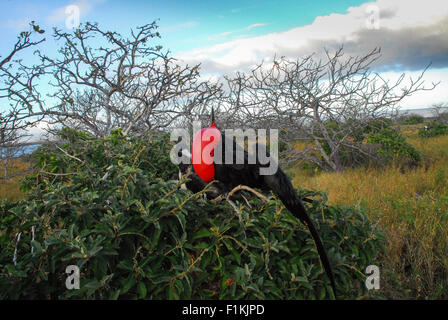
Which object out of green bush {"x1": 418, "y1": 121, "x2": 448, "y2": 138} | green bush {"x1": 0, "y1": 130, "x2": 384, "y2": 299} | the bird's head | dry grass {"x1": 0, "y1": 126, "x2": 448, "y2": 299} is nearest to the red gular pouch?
the bird's head

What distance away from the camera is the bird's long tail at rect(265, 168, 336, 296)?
122cm

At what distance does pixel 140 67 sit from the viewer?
12.2 ft

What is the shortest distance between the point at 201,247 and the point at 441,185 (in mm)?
4754

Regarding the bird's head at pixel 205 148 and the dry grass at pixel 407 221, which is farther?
the dry grass at pixel 407 221

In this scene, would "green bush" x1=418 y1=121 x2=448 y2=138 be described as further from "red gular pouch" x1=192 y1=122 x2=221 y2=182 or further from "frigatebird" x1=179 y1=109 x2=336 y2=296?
"red gular pouch" x1=192 y1=122 x2=221 y2=182

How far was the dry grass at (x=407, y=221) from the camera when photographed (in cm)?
210

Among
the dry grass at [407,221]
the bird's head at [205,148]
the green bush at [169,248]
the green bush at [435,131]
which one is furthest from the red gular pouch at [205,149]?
the green bush at [435,131]

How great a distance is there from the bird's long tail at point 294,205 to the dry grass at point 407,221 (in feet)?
1.57

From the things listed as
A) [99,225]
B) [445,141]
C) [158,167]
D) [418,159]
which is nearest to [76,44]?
[158,167]

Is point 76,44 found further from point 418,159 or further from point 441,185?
point 418,159

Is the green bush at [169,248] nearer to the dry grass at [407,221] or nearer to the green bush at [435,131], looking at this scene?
the dry grass at [407,221]

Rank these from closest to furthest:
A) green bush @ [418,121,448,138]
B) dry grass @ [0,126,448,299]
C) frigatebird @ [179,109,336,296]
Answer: frigatebird @ [179,109,336,296]
dry grass @ [0,126,448,299]
green bush @ [418,121,448,138]

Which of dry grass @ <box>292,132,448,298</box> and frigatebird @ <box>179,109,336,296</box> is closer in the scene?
frigatebird @ <box>179,109,336,296</box>
